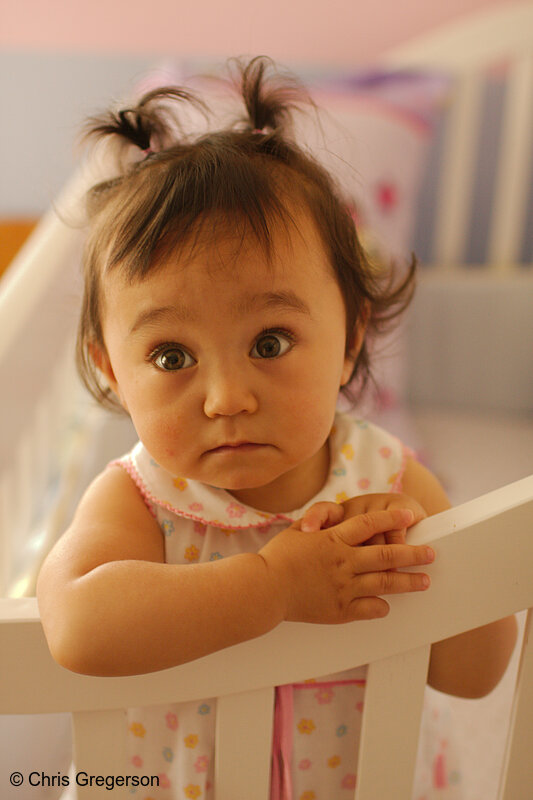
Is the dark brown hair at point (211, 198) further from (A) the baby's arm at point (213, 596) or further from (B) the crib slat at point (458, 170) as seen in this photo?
(B) the crib slat at point (458, 170)

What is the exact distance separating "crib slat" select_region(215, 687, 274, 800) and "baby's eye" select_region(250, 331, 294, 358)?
0.70 ft

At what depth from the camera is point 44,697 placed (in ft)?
1.44

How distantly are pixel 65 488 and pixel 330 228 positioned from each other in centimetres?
66

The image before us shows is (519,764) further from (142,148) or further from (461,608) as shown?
(142,148)

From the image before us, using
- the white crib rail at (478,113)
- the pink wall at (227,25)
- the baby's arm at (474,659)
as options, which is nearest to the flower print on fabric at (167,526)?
the baby's arm at (474,659)

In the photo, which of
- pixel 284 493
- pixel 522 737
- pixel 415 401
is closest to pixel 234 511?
pixel 284 493

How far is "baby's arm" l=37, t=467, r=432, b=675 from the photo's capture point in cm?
41

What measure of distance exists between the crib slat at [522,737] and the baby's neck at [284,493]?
8.6 inches

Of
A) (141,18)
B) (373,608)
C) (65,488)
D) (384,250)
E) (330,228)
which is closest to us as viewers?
(373,608)

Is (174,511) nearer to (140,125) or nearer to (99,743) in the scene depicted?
(99,743)

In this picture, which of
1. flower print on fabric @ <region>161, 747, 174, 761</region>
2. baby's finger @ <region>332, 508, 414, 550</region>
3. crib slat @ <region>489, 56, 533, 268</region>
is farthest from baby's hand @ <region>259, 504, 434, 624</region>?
crib slat @ <region>489, 56, 533, 268</region>

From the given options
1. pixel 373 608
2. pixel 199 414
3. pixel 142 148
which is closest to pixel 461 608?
pixel 373 608

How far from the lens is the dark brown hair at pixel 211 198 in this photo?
496 millimetres

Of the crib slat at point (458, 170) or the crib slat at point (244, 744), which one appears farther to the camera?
the crib slat at point (458, 170)
